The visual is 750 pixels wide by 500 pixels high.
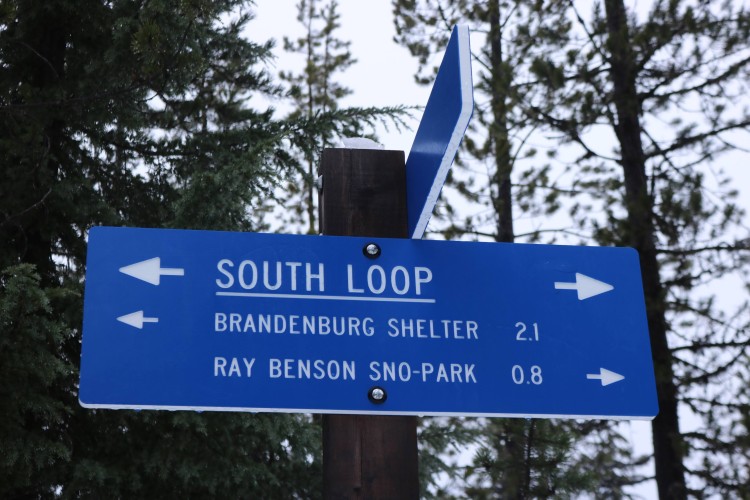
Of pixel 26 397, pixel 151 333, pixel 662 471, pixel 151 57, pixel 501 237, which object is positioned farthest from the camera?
pixel 501 237

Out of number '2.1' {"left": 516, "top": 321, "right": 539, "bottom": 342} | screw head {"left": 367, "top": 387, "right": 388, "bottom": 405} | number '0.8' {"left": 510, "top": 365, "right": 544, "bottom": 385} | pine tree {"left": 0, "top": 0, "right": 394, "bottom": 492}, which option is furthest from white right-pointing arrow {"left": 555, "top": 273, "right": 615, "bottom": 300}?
pine tree {"left": 0, "top": 0, "right": 394, "bottom": 492}

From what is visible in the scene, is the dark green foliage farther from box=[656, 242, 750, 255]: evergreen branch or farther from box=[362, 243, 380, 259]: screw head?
box=[656, 242, 750, 255]: evergreen branch

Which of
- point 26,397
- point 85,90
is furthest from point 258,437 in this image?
point 85,90

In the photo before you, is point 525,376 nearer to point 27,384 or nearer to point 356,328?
point 356,328

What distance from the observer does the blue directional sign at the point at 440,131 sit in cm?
217

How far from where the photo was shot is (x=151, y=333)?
2311 mm

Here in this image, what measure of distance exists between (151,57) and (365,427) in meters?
4.38

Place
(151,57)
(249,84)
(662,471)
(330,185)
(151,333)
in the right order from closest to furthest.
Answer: (151,333)
(330,185)
(151,57)
(249,84)
(662,471)

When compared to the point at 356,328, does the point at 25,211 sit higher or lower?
higher

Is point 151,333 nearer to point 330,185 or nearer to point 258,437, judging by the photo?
point 330,185

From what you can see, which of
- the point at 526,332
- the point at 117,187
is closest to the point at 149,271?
the point at 526,332

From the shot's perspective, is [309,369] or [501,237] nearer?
[309,369]

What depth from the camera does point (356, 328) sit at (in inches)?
94.6

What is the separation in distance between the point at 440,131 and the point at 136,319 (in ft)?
2.94
